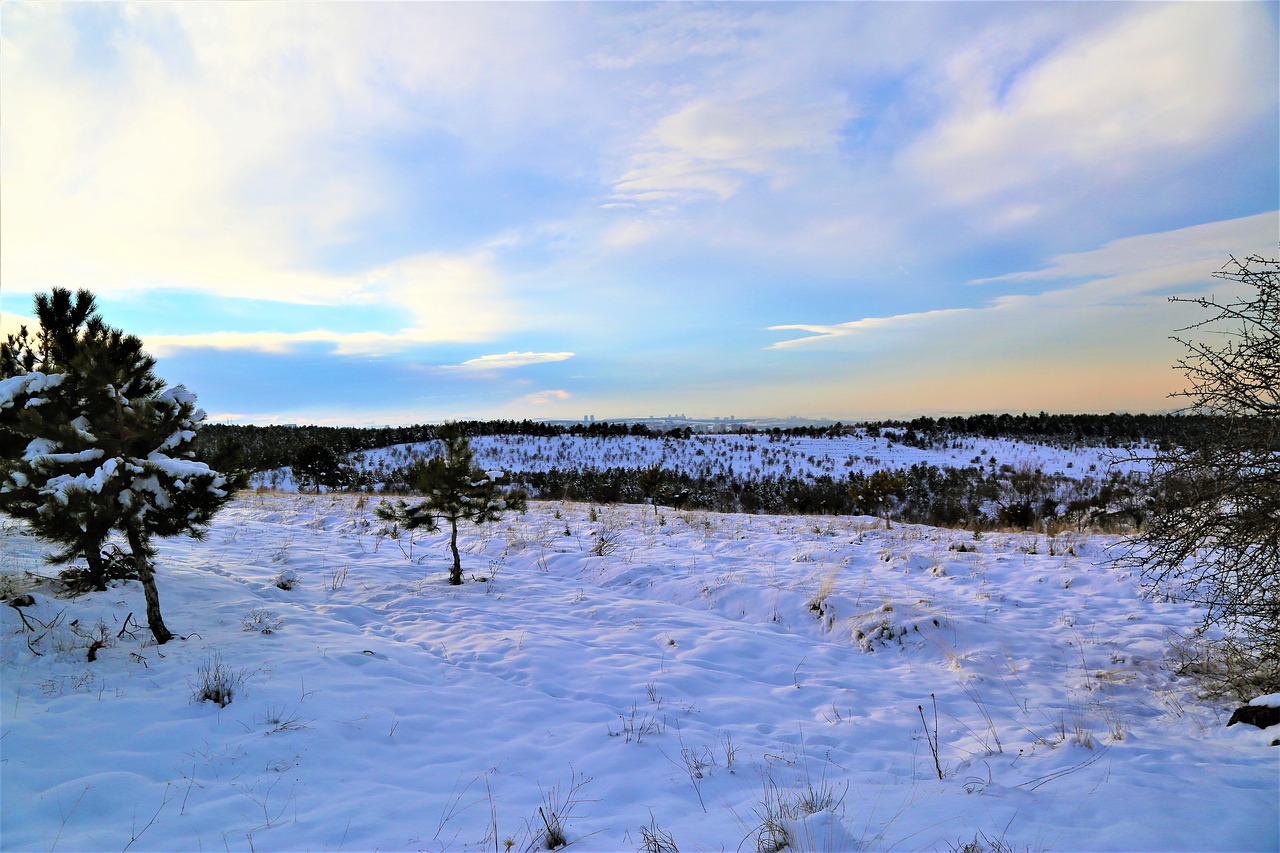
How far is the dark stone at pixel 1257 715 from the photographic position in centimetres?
412

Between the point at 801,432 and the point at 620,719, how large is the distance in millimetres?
48122

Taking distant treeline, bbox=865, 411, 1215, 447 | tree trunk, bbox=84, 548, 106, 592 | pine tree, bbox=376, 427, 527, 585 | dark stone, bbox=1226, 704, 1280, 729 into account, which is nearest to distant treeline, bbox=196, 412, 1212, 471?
distant treeline, bbox=865, 411, 1215, 447

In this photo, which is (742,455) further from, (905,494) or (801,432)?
(905,494)

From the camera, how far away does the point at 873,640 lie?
695 cm

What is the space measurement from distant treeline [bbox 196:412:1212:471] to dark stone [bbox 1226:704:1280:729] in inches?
1010

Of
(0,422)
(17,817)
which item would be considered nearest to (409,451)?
(0,422)

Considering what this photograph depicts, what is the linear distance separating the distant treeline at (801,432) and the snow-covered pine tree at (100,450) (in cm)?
2124

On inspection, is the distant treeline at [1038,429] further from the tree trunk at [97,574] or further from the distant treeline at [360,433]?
the tree trunk at [97,574]

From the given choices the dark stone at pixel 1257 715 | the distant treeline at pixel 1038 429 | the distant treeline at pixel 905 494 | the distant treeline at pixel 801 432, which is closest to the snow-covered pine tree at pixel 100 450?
the dark stone at pixel 1257 715

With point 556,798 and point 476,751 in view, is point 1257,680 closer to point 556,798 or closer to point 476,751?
point 556,798

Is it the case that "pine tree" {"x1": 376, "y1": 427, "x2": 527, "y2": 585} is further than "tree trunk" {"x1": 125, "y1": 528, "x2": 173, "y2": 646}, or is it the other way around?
"pine tree" {"x1": 376, "y1": 427, "x2": 527, "y2": 585}

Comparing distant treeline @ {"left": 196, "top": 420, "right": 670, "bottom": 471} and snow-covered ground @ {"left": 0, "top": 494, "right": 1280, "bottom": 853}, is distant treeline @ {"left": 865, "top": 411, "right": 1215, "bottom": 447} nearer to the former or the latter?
distant treeline @ {"left": 196, "top": 420, "right": 670, "bottom": 471}

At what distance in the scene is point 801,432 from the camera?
50594 mm

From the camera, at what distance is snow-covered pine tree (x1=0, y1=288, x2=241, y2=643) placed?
4746 millimetres
